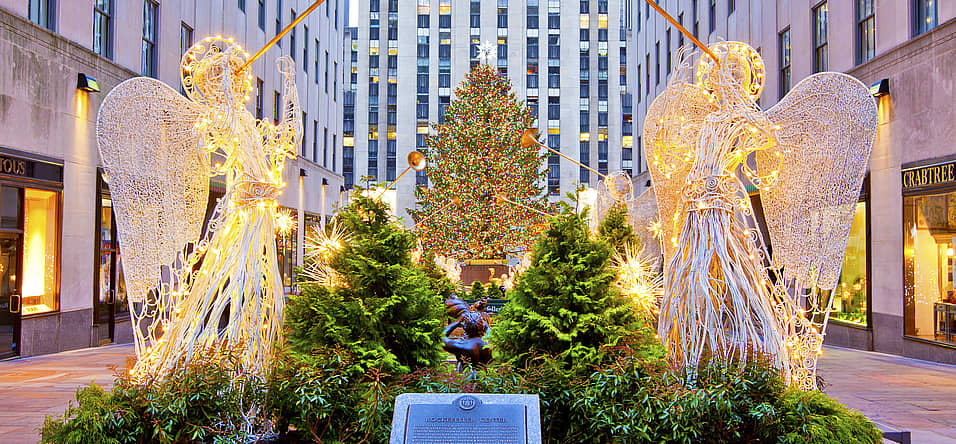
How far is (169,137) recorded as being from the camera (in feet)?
21.3

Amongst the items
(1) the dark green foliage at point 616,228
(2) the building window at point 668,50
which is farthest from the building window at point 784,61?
(2) the building window at point 668,50

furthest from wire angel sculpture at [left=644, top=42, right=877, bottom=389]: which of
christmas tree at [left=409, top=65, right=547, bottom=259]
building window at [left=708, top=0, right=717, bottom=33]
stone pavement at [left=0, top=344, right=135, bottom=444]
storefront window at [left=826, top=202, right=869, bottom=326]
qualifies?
building window at [left=708, top=0, right=717, bottom=33]

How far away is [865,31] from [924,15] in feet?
5.99

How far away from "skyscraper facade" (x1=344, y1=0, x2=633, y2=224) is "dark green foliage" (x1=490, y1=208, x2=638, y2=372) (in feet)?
161

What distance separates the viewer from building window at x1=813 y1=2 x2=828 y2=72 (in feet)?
52.6

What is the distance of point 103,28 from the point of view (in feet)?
46.9

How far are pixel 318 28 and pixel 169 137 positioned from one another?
84.1 ft

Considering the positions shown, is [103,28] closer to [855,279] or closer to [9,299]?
[9,299]

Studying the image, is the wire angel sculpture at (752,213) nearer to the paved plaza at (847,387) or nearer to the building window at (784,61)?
the paved plaza at (847,387)

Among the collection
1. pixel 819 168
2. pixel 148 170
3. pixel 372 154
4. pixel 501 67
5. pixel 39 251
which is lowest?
pixel 39 251

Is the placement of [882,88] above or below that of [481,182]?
above

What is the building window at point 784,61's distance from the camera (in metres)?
17.8

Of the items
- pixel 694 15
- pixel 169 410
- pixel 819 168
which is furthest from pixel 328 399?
pixel 694 15

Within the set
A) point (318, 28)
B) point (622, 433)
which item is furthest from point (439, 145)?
point (622, 433)
